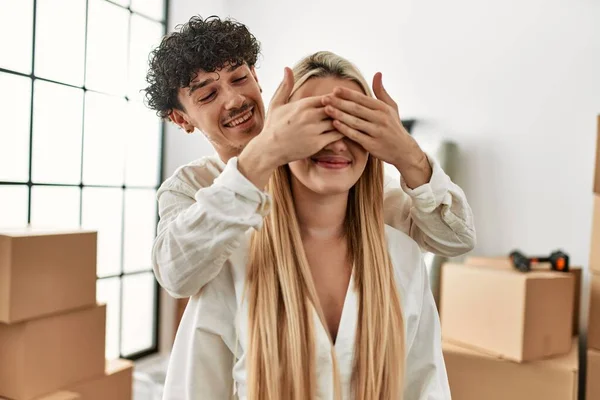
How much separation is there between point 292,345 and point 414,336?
0.26 m

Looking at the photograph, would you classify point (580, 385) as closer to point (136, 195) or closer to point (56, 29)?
point (136, 195)

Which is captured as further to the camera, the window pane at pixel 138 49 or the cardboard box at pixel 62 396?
the window pane at pixel 138 49

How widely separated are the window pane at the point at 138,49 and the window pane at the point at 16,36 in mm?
689

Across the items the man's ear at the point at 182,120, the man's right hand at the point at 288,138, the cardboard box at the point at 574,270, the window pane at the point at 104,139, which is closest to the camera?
the man's right hand at the point at 288,138

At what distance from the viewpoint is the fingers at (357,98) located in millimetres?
835

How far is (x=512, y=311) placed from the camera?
6.20 ft

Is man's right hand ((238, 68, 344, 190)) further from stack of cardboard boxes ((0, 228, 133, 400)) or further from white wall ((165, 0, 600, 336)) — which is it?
white wall ((165, 0, 600, 336))

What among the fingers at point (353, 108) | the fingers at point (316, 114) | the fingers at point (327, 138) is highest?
the fingers at point (353, 108)

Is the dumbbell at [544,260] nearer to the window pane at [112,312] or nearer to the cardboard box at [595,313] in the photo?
the cardboard box at [595,313]

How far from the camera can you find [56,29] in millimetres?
2504

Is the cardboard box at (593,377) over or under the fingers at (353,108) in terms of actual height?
under

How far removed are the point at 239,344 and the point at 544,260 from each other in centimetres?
168

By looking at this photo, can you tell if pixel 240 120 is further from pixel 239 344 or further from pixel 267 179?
pixel 239 344

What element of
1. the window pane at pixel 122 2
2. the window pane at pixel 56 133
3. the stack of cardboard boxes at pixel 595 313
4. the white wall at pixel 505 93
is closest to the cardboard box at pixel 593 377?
the stack of cardboard boxes at pixel 595 313
